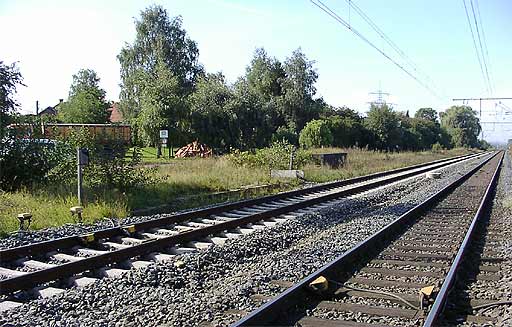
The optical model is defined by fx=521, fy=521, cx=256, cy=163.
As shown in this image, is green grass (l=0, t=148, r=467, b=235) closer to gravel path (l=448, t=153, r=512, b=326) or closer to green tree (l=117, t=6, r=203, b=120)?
gravel path (l=448, t=153, r=512, b=326)

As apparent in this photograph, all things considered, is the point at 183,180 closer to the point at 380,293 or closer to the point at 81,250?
the point at 81,250

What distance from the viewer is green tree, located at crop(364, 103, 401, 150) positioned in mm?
71500

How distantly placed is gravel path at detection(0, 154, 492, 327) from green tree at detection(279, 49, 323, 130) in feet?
169

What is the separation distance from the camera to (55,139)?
14.0 m

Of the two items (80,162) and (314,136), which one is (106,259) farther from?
(314,136)

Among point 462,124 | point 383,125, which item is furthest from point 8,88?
point 462,124

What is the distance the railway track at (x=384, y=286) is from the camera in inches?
202

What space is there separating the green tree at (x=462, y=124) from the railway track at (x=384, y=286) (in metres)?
138

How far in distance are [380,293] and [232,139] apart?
3755 centimetres

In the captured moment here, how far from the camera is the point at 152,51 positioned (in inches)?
2210

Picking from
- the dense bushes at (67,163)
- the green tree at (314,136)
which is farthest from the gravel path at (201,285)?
the green tree at (314,136)

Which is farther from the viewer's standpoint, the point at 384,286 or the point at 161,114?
the point at 161,114

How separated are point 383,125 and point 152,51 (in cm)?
3353

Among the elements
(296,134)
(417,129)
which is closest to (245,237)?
(296,134)
